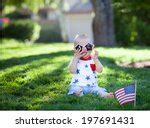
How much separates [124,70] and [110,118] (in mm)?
6509

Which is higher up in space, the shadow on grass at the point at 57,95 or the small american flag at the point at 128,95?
the small american flag at the point at 128,95

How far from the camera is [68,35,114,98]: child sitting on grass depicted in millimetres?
8594

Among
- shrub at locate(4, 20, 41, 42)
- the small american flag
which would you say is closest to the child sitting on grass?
the small american flag

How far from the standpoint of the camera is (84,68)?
8.72m

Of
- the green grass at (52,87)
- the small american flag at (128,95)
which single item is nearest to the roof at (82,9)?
the green grass at (52,87)

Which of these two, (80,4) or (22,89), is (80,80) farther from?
(80,4)

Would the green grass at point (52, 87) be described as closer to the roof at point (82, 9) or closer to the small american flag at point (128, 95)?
the small american flag at point (128, 95)

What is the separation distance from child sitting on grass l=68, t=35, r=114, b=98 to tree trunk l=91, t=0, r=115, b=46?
12908 mm

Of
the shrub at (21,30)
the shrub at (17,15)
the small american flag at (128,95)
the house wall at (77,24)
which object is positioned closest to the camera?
the small american flag at (128,95)

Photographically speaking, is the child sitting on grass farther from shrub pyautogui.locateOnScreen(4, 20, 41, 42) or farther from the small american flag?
shrub pyautogui.locateOnScreen(4, 20, 41, 42)

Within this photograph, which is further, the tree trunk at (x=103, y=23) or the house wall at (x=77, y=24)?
the house wall at (x=77, y=24)

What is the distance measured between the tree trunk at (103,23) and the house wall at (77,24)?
18.4m

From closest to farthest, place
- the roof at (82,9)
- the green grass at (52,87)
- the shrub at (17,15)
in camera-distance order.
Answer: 1. the green grass at (52,87)
2. the roof at (82,9)
3. the shrub at (17,15)

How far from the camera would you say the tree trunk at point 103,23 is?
848 inches
